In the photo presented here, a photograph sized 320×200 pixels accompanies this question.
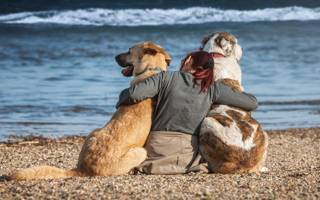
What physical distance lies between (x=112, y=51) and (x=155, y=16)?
19.4m

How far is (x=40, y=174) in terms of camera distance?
8.17 metres

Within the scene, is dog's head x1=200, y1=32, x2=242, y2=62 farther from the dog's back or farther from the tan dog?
the tan dog

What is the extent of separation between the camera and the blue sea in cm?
1638

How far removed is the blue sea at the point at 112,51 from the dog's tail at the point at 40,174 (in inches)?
225

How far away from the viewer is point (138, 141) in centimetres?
852

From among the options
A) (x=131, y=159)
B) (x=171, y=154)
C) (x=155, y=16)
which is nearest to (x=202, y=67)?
(x=171, y=154)

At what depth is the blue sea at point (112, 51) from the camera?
16.4m

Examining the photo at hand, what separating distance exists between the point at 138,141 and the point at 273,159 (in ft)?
11.2

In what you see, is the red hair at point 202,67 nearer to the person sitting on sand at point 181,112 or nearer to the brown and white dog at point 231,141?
the person sitting on sand at point 181,112

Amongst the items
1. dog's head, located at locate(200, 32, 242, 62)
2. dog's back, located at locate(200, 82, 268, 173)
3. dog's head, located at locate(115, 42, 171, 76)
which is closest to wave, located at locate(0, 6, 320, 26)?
dog's head, located at locate(200, 32, 242, 62)

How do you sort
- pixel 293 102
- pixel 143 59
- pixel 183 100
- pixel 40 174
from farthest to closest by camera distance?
1. pixel 293 102
2. pixel 143 59
3. pixel 183 100
4. pixel 40 174

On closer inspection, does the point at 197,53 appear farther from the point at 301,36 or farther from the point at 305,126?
the point at 301,36

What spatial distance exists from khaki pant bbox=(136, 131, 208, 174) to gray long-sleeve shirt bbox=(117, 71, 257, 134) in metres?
0.07

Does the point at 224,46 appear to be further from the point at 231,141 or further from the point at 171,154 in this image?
A: the point at 171,154
